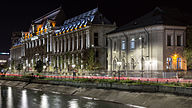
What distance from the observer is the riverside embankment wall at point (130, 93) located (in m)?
33.5

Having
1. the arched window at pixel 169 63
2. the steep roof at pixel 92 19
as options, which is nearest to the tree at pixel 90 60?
the steep roof at pixel 92 19

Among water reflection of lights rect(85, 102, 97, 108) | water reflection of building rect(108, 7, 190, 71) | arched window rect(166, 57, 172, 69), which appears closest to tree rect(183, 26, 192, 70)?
water reflection of building rect(108, 7, 190, 71)

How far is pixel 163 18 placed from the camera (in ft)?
236

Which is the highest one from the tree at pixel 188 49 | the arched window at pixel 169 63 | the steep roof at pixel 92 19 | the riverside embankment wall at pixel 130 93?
the steep roof at pixel 92 19

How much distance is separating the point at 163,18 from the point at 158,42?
512cm

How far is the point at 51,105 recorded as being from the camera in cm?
3922

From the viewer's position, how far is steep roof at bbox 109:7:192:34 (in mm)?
71562

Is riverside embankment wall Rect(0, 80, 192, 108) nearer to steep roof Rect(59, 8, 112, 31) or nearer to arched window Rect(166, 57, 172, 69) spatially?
arched window Rect(166, 57, 172, 69)

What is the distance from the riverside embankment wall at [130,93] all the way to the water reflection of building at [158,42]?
2169cm

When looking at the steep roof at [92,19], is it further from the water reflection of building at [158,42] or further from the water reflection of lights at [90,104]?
the water reflection of lights at [90,104]

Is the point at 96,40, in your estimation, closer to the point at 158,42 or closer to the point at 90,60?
the point at 90,60

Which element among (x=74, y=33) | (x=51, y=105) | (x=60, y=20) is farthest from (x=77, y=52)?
(x=51, y=105)

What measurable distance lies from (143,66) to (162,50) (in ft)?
18.4

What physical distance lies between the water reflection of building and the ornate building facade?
16558mm
